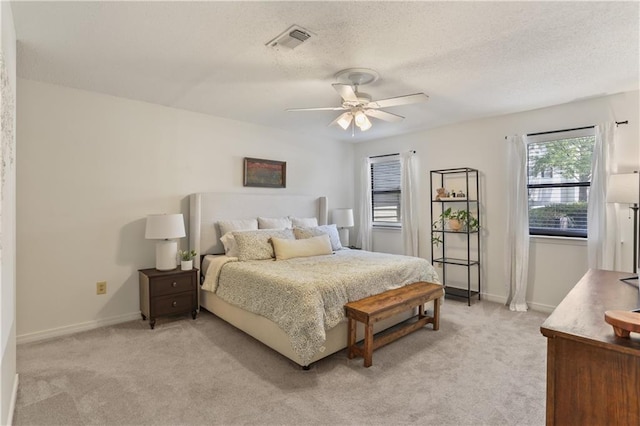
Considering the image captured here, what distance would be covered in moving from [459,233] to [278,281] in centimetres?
302

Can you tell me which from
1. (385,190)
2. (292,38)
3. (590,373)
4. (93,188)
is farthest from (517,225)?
(93,188)

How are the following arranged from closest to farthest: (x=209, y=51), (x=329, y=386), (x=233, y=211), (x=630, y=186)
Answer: (x=329, y=386) → (x=209, y=51) → (x=630, y=186) → (x=233, y=211)

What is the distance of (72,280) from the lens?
10.9ft

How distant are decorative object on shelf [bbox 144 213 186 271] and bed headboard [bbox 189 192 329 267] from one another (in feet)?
1.13

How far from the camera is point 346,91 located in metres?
2.70

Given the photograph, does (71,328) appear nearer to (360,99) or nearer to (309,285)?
(309,285)

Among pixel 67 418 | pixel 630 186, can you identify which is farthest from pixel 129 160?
pixel 630 186

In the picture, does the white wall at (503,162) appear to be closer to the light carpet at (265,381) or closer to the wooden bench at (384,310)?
the light carpet at (265,381)

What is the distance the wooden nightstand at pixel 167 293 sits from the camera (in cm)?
337

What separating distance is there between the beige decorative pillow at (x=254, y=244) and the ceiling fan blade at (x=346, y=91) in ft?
6.09

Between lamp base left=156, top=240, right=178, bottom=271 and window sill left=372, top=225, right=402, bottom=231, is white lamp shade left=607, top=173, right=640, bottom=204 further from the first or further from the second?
lamp base left=156, top=240, right=178, bottom=271

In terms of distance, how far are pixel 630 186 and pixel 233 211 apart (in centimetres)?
412

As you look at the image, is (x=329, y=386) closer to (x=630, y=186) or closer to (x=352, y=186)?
(x=630, y=186)

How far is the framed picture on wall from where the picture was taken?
460 centimetres
